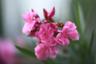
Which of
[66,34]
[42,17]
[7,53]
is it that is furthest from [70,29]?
[7,53]

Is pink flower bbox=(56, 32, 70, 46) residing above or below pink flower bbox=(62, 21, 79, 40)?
below

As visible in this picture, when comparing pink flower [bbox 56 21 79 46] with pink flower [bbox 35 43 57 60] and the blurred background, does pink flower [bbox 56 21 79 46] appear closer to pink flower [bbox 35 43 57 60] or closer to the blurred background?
pink flower [bbox 35 43 57 60]

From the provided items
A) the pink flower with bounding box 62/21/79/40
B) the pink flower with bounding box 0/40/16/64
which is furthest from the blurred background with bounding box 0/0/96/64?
the pink flower with bounding box 62/21/79/40

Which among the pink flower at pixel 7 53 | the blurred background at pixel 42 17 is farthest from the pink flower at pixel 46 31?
the pink flower at pixel 7 53

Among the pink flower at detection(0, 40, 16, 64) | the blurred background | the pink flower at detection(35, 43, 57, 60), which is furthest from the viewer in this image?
the pink flower at detection(0, 40, 16, 64)

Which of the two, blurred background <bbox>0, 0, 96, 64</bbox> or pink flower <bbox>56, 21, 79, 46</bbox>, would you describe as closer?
pink flower <bbox>56, 21, 79, 46</bbox>

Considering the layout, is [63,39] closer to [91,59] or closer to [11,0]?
[91,59]

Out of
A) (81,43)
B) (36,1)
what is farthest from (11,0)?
(81,43)
